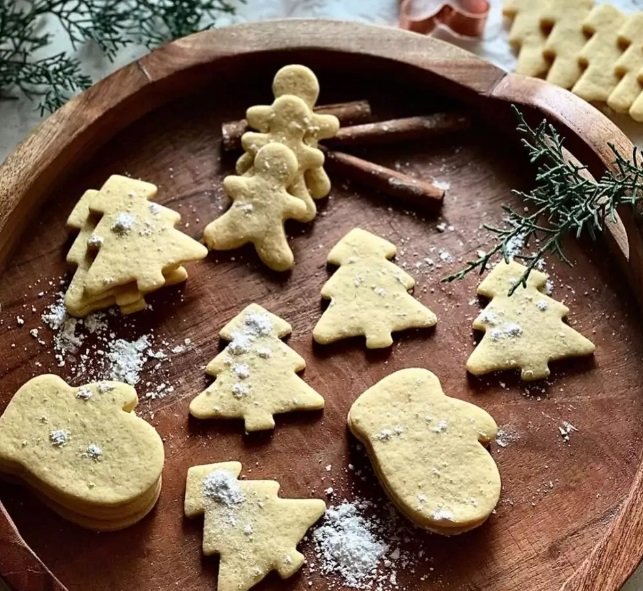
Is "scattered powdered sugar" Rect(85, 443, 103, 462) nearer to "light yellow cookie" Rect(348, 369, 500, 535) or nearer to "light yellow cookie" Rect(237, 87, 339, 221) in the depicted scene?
"light yellow cookie" Rect(348, 369, 500, 535)

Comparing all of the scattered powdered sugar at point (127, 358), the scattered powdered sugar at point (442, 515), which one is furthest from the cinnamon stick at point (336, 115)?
the scattered powdered sugar at point (442, 515)

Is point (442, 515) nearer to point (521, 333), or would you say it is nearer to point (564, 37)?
point (521, 333)

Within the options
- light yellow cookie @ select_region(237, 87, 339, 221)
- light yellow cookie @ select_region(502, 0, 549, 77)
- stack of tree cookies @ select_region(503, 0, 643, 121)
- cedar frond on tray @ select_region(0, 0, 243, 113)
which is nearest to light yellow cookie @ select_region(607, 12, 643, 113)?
stack of tree cookies @ select_region(503, 0, 643, 121)


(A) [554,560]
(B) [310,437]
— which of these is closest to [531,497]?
(A) [554,560]

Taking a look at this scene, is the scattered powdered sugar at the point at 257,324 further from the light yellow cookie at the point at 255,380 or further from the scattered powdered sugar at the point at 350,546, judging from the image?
the scattered powdered sugar at the point at 350,546

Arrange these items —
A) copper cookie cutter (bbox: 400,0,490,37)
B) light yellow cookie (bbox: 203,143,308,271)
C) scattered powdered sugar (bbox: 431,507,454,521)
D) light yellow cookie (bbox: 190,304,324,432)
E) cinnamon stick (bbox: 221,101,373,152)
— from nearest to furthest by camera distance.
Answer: scattered powdered sugar (bbox: 431,507,454,521) → light yellow cookie (bbox: 190,304,324,432) → light yellow cookie (bbox: 203,143,308,271) → cinnamon stick (bbox: 221,101,373,152) → copper cookie cutter (bbox: 400,0,490,37)
